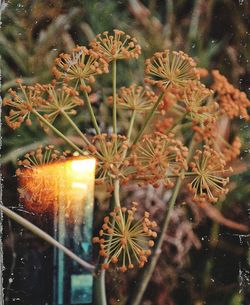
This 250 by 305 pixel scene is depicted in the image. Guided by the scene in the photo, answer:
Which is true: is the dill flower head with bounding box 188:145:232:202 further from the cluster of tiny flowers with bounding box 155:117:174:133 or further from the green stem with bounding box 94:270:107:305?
the green stem with bounding box 94:270:107:305

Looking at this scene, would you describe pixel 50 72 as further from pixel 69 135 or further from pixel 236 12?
pixel 236 12

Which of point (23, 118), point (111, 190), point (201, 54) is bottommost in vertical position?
point (111, 190)

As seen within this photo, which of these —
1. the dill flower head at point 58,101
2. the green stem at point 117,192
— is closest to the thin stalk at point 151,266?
the green stem at point 117,192

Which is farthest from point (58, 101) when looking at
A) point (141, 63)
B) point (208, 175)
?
point (208, 175)

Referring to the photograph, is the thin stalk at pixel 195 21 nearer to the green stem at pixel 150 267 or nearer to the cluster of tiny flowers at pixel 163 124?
the cluster of tiny flowers at pixel 163 124

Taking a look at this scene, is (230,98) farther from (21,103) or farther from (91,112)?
(21,103)

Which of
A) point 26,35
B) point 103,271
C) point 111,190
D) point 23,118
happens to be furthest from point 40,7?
point 103,271
